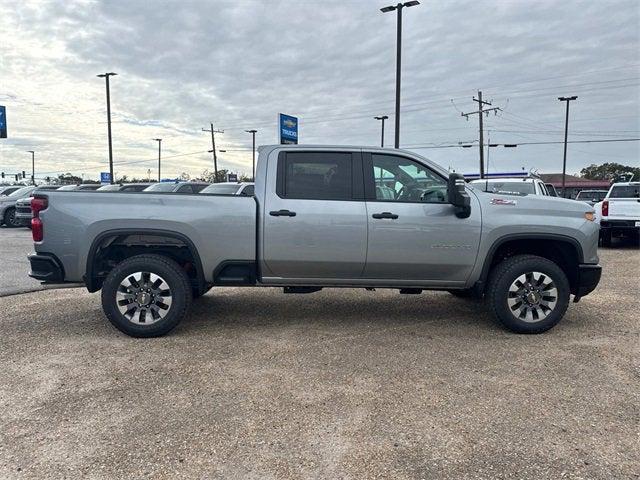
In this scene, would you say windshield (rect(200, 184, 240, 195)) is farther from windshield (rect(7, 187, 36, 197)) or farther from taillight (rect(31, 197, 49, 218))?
taillight (rect(31, 197, 49, 218))

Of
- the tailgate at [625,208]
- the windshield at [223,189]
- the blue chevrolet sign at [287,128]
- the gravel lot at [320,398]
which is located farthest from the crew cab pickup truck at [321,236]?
the blue chevrolet sign at [287,128]

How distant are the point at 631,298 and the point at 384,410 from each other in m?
Answer: 5.13

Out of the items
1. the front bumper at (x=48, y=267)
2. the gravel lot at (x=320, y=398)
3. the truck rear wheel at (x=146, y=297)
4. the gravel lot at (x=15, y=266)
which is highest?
the front bumper at (x=48, y=267)

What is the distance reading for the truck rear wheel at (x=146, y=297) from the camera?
15.8 feet

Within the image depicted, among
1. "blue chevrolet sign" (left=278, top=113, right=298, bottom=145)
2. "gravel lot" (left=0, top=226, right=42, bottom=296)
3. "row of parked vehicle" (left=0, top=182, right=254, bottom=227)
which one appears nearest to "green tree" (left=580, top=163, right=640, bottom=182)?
"blue chevrolet sign" (left=278, top=113, right=298, bottom=145)

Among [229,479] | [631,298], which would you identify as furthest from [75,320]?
[631,298]

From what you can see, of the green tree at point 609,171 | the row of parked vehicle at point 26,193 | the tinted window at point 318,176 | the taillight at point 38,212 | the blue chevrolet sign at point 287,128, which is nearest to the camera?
the taillight at point 38,212

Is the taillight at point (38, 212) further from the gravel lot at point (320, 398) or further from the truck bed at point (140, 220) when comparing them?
the gravel lot at point (320, 398)

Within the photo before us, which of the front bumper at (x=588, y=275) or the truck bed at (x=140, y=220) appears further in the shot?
the front bumper at (x=588, y=275)

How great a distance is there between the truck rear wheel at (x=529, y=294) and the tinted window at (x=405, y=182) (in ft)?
3.34

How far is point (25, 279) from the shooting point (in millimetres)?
8016

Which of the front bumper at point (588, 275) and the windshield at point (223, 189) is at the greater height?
the windshield at point (223, 189)

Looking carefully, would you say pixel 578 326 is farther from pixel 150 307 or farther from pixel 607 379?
pixel 150 307

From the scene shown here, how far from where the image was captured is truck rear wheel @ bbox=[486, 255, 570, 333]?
4.96m
